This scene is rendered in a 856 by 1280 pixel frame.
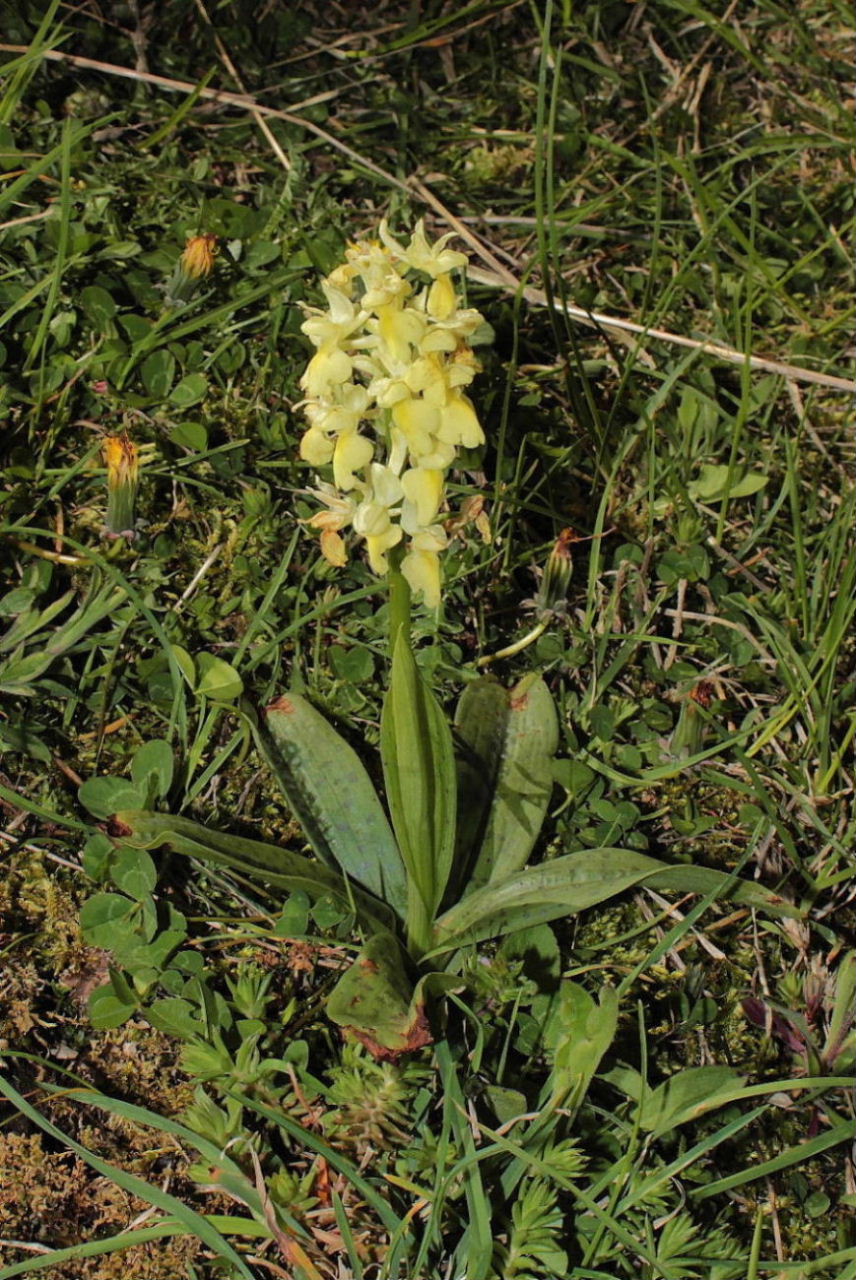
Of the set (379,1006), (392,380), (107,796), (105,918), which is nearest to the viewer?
(392,380)

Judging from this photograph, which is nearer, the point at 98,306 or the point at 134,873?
the point at 134,873

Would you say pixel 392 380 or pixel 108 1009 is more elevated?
pixel 392 380

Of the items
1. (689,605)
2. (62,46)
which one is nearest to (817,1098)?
(689,605)

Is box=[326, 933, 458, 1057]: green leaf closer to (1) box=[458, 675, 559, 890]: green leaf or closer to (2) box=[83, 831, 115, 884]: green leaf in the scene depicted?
(1) box=[458, 675, 559, 890]: green leaf

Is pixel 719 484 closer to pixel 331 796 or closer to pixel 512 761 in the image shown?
pixel 512 761

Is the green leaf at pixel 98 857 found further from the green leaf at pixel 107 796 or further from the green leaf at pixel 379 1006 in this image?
the green leaf at pixel 379 1006

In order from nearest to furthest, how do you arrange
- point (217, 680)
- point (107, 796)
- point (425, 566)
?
1. point (425, 566)
2. point (107, 796)
3. point (217, 680)

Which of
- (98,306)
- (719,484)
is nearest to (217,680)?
(98,306)
